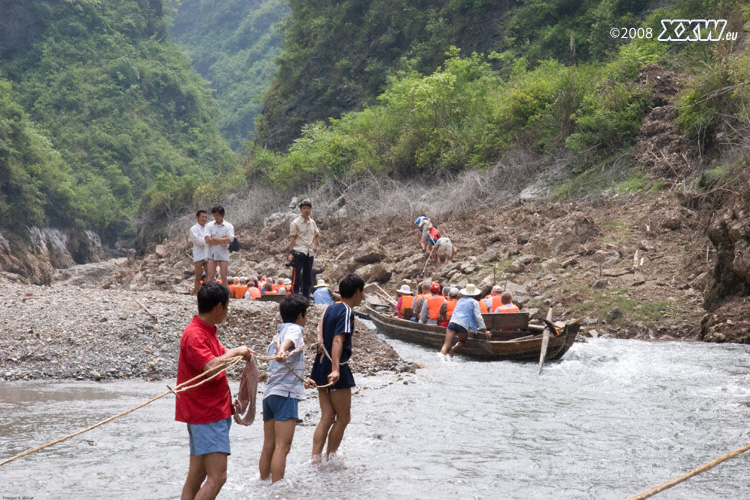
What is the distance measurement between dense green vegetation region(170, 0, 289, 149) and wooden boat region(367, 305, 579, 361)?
64.7m

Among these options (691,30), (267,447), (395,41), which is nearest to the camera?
(267,447)

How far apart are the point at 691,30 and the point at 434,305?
15508mm

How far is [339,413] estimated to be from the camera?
621cm

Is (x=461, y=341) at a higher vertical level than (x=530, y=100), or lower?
lower

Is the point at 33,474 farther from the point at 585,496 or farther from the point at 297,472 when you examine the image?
the point at 585,496

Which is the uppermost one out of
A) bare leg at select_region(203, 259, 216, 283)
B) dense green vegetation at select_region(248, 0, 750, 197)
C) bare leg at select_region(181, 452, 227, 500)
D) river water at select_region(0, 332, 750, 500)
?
dense green vegetation at select_region(248, 0, 750, 197)

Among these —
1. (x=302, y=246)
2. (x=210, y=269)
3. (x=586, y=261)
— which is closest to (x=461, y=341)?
(x=302, y=246)

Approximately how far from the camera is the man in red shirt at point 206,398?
15.1 ft

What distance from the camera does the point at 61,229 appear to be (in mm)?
45562

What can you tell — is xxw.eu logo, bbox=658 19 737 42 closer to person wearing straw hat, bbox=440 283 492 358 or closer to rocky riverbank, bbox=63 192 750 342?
rocky riverbank, bbox=63 192 750 342

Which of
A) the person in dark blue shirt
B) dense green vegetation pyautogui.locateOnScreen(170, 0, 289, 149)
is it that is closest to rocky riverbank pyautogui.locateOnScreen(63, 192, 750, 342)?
the person in dark blue shirt

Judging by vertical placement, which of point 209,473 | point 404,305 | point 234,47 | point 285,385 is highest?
point 234,47

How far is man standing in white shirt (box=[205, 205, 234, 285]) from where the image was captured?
12116mm

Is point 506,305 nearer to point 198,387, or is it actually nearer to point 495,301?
point 495,301
